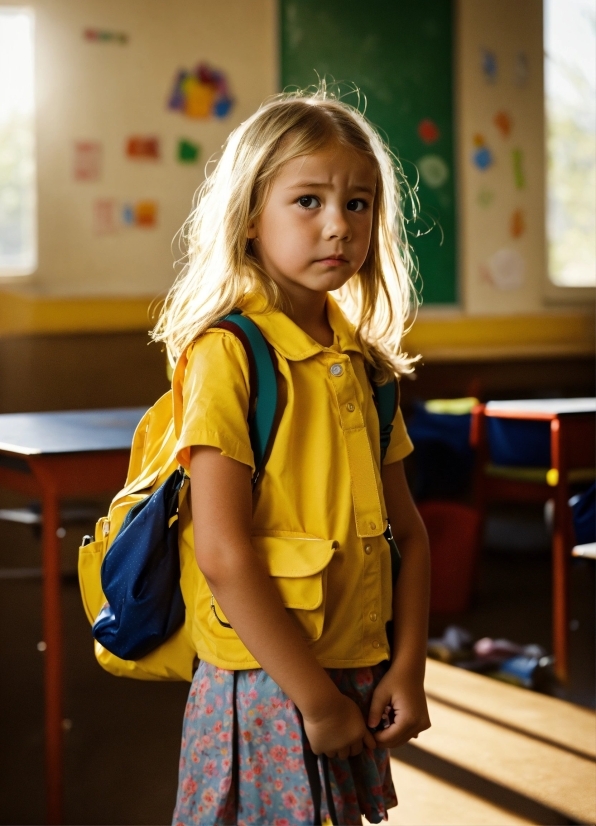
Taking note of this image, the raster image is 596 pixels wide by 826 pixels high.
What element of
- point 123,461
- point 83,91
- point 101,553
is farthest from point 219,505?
point 83,91

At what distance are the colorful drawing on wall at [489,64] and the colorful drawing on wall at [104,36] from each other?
5.61 feet

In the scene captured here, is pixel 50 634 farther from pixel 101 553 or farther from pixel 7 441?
pixel 101 553

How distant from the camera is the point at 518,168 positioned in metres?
4.88

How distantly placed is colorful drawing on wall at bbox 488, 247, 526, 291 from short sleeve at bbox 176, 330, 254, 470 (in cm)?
395

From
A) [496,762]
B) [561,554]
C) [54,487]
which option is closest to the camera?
[54,487]

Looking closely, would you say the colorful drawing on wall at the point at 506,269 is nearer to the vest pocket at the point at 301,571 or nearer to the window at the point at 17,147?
the window at the point at 17,147

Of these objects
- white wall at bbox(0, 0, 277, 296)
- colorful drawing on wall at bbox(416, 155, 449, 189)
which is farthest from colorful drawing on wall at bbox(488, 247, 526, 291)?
white wall at bbox(0, 0, 277, 296)

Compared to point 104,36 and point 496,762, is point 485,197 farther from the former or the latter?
point 496,762

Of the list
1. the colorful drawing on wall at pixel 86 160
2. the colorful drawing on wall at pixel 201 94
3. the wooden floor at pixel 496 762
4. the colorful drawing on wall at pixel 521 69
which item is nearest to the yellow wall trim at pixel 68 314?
the colorful drawing on wall at pixel 86 160

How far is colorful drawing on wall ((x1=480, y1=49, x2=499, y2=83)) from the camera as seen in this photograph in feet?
15.7

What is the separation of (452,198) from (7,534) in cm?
255

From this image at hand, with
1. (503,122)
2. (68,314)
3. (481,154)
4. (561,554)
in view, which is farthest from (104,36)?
(561,554)

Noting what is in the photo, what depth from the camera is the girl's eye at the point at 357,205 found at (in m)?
1.13

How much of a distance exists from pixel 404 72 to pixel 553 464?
264cm
